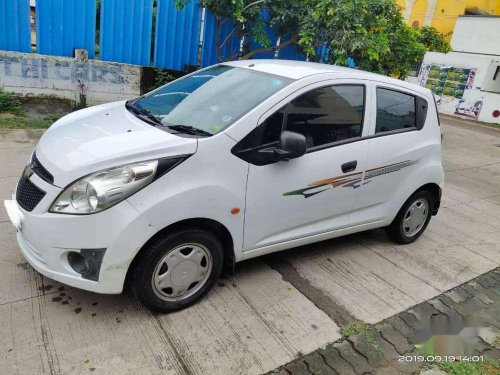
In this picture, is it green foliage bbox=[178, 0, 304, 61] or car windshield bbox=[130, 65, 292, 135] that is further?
green foliage bbox=[178, 0, 304, 61]

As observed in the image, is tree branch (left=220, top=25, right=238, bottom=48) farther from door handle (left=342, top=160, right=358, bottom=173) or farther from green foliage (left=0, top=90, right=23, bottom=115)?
door handle (left=342, top=160, right=358, bottom=173)

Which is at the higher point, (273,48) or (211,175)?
(273,48)

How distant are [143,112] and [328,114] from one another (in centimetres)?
146

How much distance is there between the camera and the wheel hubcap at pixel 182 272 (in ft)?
9.04

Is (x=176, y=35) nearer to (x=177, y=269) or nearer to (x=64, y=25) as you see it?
(x=64, y=25)

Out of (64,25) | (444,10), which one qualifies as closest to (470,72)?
(444,10)

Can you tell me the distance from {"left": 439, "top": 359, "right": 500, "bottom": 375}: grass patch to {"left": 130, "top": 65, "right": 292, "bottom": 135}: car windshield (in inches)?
85.7

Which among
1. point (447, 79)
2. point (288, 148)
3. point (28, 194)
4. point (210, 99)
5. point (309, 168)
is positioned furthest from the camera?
point (447, 79)

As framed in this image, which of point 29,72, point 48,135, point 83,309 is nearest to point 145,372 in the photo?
point 83,309

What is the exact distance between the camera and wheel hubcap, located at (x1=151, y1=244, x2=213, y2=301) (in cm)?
275

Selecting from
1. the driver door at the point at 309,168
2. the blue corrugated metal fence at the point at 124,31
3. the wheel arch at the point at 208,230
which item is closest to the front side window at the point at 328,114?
the driver door at the point at 309,168

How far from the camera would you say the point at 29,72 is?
6758 mm

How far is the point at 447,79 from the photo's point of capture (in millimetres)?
18719

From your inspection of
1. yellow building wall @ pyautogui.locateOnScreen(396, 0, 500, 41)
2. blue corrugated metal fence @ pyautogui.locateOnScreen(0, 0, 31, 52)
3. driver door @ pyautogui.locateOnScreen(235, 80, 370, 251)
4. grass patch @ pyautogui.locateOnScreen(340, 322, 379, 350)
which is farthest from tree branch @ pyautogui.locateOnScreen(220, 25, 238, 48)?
yellow building wall @ pyautogui.locateOnScreen(396, 0, 500, 41)
